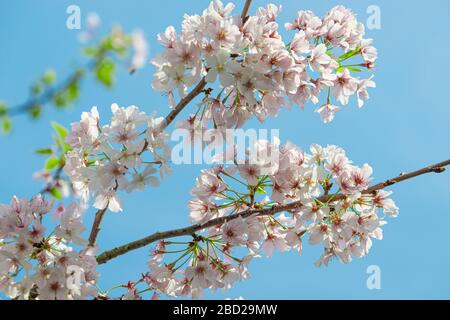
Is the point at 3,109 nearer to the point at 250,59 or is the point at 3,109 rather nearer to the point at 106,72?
the point at 106,72

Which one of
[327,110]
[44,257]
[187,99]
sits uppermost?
[327,110]

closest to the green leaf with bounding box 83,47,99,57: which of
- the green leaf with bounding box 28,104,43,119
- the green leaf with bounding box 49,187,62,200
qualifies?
the green leaf with bounding box 28,104,43,119

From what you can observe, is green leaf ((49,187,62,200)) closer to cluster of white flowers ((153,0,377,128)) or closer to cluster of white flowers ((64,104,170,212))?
cluster of white flowers ((64,104,170,212))

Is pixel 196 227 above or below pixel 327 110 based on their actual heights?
below

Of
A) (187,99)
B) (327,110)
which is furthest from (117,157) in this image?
(327,110)

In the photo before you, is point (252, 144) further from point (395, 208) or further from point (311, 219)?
point (395, 208)

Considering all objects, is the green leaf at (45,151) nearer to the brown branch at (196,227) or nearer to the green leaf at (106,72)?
the green leaf at (106,72)
